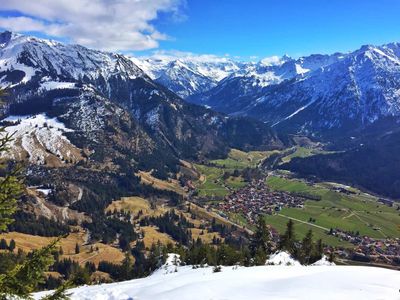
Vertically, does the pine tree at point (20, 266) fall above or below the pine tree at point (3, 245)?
above

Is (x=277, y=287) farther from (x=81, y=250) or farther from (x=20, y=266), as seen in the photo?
(x=81, y=250)

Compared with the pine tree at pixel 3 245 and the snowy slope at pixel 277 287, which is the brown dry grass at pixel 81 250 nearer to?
the pine tree at pixel 3 245

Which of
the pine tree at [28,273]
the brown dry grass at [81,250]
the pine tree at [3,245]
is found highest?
the pine tree at [28,273]

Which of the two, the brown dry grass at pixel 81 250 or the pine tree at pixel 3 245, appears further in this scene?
the brown dry grass at pixel 81 250

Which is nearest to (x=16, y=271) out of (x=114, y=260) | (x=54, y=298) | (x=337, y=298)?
(x=54, y=298)

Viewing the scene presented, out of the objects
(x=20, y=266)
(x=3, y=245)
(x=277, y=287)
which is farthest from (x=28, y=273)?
(x=3, y=245)

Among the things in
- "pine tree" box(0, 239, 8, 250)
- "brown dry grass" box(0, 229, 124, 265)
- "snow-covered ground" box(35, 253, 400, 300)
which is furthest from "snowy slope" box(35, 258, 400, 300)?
"pine tree" box(0, 239, 8, 250)

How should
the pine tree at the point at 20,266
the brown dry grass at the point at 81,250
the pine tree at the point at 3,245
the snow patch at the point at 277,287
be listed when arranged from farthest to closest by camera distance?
the brown dry grass at the point at 81,250 < the pine tree at the point at 3,245 < the snow patch at the point at 277,287 < the pine tree at the point at 20,266

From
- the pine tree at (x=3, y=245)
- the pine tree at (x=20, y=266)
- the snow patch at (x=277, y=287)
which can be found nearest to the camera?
the pine tree at (x=20, y=266)

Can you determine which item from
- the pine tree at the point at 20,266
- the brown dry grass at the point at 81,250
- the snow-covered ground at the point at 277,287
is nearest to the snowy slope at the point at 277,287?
the snow-covered ground at the point at 277,287

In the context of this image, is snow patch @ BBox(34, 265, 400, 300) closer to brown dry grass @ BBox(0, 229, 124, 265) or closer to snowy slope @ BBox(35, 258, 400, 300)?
snowy slope @ BBox(35, 258, 400, 300)
